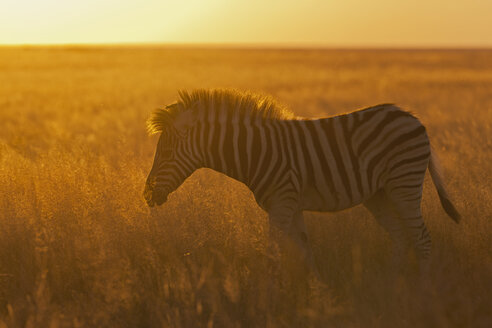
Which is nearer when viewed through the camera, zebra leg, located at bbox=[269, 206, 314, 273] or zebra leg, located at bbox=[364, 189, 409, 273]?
zebra leg, located at bbox=[269, 206, 314, 273]

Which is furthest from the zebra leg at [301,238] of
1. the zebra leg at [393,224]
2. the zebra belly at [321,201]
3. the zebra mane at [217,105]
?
the zebra mane at [217,105]

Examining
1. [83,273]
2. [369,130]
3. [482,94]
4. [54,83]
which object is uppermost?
[54,83]

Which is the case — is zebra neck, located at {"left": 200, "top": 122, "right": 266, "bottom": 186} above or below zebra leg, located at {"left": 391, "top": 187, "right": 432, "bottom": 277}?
above

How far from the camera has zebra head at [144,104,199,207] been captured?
182 inches

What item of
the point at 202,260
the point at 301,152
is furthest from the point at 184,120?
the point at 202,260

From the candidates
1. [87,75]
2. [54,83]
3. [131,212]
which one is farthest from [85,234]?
[87,75]

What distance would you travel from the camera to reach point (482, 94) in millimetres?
19797

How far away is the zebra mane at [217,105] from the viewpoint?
4648mm

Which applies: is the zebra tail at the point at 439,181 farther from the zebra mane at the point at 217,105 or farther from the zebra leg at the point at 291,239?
the zebra mane at the point at 217,105

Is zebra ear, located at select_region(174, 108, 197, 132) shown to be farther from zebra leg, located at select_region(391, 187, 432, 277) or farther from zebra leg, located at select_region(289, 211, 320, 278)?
zebra leg, located at select_region(391, 187, 432, 277)

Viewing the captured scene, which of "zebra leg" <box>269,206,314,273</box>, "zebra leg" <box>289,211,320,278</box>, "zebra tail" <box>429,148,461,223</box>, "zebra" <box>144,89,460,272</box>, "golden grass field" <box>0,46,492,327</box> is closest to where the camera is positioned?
"golden grass field" <box>0,46,492,327</box>

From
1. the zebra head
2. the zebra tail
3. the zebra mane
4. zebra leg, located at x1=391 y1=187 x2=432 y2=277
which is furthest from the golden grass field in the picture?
the zebra mane

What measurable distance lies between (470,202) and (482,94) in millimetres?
15797

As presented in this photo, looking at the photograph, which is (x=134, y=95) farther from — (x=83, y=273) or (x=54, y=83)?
(x=83, y=273)
